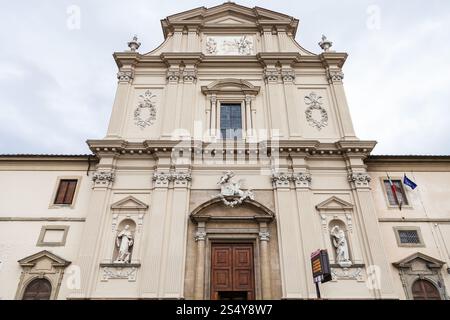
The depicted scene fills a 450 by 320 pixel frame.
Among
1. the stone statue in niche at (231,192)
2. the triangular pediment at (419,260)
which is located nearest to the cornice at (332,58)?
the stone statue in niche at (231,192)

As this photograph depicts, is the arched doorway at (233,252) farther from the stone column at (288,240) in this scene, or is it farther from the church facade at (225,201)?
the stone column at (288,240)

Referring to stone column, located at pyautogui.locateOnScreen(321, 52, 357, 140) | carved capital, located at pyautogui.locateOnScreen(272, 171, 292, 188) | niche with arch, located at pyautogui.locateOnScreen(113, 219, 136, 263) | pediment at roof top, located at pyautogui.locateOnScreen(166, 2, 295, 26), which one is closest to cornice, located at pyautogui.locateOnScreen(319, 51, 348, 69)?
stone column, located at pyautogui.locateOnScreen(321, 52, 357, 140)

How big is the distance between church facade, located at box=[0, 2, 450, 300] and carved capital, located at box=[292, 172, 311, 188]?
2.6 inches

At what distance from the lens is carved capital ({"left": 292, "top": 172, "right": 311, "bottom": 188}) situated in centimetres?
→ 1466

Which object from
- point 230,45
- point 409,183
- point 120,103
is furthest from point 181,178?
point 409,183

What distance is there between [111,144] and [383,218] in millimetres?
12772

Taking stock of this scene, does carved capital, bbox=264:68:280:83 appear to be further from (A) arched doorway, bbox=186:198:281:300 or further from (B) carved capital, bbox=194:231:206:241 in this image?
(B) carved capital, bbox=194:231:206:241

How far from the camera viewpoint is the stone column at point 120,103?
16328 millimetres

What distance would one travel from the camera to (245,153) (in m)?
15.6

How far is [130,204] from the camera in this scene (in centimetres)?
1447

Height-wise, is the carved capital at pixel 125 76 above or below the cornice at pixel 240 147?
above

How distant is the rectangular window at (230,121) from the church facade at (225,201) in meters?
0.07

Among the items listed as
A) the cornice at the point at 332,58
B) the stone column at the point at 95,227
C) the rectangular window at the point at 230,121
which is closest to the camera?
the stone column at the point at 95,227
